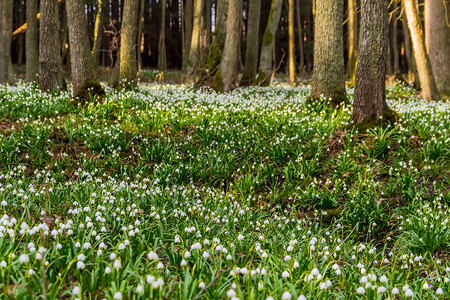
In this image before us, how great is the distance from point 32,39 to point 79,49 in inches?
206

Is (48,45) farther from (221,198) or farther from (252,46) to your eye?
(252,46)

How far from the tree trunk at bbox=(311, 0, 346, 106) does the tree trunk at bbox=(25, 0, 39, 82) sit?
32.6ft

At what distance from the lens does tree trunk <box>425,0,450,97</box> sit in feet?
41.9

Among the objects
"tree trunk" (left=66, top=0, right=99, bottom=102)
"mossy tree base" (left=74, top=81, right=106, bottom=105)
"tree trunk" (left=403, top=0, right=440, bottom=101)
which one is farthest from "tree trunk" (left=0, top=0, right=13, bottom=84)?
"tree trunk" (left=403, top=0, right=440, bottom=101)

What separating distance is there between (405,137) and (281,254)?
4753mm

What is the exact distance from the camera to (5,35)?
13945mm

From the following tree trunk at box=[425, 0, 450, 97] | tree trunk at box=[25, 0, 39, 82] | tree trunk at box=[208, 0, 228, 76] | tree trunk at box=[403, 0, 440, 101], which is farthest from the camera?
tree trunk at box=[208, 0, 228, 76]

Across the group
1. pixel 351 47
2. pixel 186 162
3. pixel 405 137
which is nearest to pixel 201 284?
pixel 186 162

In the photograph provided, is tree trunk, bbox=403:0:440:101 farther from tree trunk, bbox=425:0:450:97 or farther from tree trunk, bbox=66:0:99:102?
tree trunk, bbox=66:0:99:102

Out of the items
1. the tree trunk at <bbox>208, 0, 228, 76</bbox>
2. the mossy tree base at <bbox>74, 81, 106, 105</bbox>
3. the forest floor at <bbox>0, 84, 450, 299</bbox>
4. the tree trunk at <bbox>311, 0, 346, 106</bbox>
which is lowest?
the forest floor at <bbox>0, 84, 450, 299</bbox>

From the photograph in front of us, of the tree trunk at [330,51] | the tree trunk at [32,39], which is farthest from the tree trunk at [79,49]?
the tree trunk at [330,51]

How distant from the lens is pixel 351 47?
19453 mm

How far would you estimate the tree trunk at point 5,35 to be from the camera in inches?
550

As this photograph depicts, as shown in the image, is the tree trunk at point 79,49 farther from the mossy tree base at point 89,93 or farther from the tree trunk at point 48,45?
the tree trunk at point 48,45
